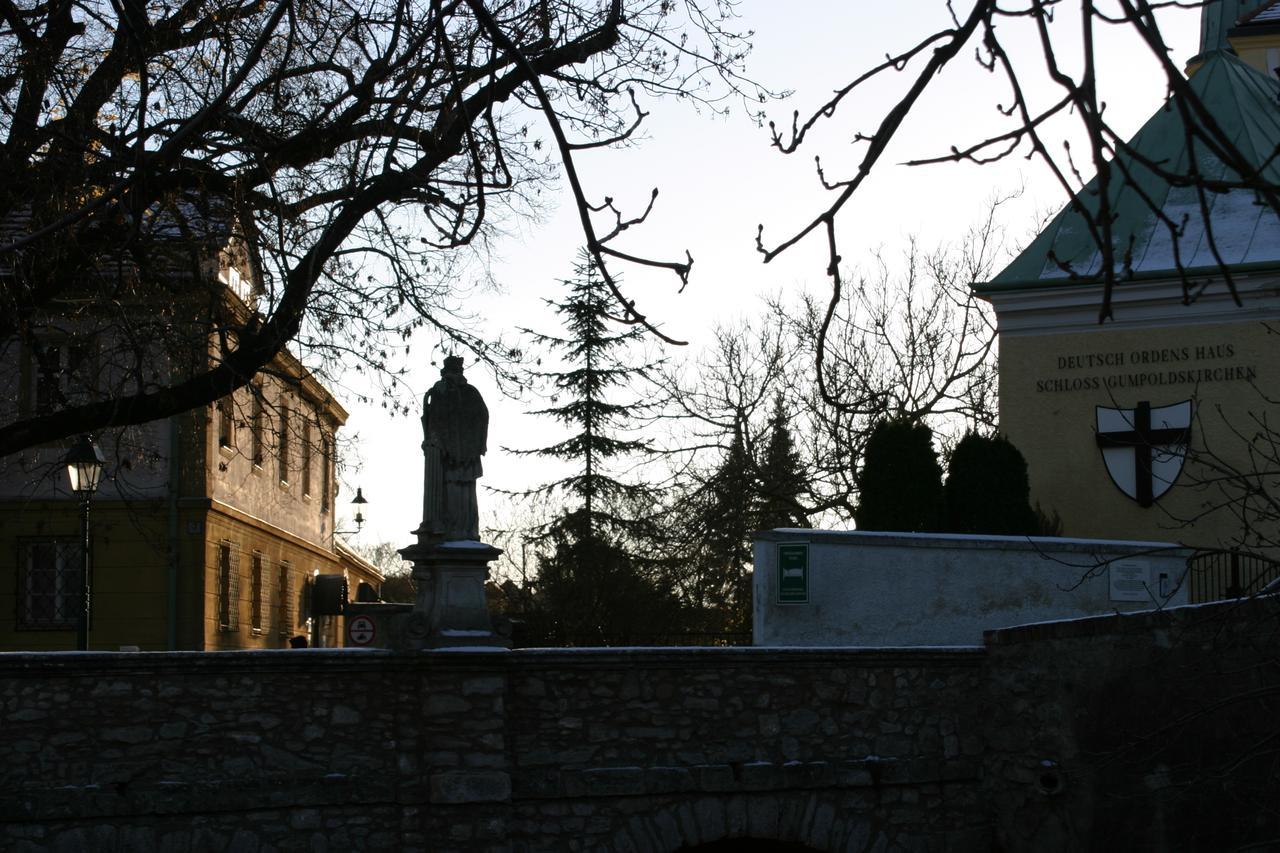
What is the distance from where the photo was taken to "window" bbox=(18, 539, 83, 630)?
79.1 feet

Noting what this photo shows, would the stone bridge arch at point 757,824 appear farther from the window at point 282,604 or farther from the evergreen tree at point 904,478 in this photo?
the window at point 282,604

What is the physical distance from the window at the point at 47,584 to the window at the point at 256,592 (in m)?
5.13

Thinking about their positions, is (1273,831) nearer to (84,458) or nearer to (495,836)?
(495,836)

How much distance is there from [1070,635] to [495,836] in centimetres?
546

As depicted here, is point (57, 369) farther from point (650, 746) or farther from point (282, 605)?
point (282, 605)

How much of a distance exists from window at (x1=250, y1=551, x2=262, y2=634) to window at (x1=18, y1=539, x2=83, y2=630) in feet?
16.8


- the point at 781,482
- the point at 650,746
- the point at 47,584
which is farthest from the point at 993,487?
the point at 47,584

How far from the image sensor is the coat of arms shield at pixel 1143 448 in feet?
66.2

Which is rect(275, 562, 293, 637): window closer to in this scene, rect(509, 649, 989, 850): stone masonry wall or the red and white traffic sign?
the red and white traffic sign

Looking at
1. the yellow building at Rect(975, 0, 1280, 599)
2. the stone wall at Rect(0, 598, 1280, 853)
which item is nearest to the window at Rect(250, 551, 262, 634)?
the yellow building at Rect(975, 0, 1280, 599)

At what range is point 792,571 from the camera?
56.6ft

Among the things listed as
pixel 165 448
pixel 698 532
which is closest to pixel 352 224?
pixel 165 448

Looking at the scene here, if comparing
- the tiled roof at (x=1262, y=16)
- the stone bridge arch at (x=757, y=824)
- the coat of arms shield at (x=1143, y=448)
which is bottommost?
the stone bridge arch at (x=757, y=824)

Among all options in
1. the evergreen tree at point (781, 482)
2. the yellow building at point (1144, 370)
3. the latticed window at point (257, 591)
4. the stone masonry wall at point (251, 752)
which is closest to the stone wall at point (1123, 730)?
the stone masonry wall at point (251, 752)
